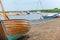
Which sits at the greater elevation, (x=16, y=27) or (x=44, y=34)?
(x=16, y=27)

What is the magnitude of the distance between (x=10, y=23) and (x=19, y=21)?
2.23ft

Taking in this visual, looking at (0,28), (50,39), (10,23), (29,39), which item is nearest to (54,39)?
(50,39)

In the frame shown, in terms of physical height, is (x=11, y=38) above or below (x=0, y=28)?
below

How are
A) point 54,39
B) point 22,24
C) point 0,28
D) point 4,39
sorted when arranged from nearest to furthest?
point 4,39
point 0,28
point 54,39
point 22,24

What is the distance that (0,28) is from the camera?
8.38m

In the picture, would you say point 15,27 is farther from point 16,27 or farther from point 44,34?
point 44,34

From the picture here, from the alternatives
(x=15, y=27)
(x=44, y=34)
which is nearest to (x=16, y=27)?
(x=15, y=27)

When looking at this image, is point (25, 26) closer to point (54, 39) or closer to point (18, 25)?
point (18, 25)

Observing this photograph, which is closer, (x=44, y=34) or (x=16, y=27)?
(x=16, y=27)

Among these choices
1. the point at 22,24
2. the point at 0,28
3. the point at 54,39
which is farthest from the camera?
the point at 22,24

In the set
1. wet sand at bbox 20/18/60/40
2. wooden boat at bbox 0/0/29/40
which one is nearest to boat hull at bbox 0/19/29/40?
wooden boat at bbox 0/0/29/40

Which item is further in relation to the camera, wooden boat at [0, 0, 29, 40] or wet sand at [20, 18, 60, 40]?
wet sand at [20, 18, 60, 40]

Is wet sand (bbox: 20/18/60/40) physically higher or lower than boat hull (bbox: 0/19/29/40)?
lower

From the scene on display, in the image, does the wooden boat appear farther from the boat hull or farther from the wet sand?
the wet sand
